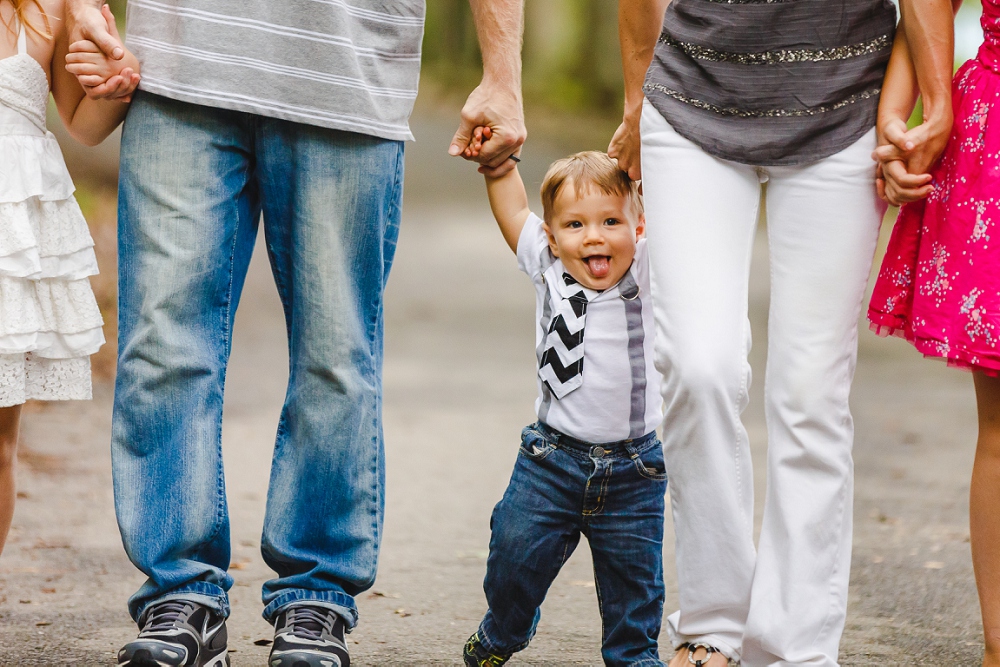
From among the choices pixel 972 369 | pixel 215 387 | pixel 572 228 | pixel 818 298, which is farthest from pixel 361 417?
pixel 972 369

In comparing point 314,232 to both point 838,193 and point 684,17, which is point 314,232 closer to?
point 684,17

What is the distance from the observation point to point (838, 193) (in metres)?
2.69

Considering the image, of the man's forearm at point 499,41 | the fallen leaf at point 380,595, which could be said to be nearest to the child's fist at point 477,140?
the man's forearm at point 499,41

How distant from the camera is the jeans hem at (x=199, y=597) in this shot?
2799 millimetres

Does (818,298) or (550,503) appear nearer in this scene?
(818,298)

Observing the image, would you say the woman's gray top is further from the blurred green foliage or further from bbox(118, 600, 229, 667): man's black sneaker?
the blurred green foliage

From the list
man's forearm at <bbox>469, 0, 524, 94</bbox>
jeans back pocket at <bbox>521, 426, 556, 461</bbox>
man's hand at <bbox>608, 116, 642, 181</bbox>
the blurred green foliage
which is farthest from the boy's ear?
the blurred green foliage

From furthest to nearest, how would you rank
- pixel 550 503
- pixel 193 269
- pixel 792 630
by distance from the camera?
1. pixel 550 503
2. pixel 193 269
3. pixel 792 630

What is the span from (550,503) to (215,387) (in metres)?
0.84

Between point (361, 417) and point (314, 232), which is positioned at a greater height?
point (314, 232)

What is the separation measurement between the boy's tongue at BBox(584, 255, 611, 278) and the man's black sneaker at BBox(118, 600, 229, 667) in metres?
1.18

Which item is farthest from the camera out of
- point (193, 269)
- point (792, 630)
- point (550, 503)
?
point (550, 503)

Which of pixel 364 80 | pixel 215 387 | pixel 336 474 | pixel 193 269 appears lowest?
pixel 336 474

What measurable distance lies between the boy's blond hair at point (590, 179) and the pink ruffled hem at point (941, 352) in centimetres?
65
